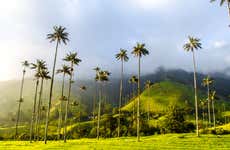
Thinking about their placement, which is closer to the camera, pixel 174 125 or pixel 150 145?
pixel 150 145

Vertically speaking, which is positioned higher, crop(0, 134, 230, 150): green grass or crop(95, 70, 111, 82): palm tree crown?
crop(95, 70, 111, 82): palm tree crown

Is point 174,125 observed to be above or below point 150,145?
above

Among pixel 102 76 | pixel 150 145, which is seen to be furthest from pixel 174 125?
pixel 150 145

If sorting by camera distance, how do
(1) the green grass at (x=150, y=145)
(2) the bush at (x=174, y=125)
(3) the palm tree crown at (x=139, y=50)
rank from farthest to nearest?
1. (2) the bush at (x=174, y=125)
2. (3) the palm tree crown at (x=139, y=50)
3. (1) the green grass at (x=150, y=145)

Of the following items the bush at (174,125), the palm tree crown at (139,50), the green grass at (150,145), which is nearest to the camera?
the green grass at (150,145)

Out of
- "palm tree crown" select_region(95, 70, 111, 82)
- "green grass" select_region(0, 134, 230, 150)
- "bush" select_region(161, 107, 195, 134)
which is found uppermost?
"palm tree crown" select_region(95, 70, 111, 82)

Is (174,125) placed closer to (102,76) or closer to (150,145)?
(102,76)

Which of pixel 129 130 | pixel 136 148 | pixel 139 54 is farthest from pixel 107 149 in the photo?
pixel 129 130

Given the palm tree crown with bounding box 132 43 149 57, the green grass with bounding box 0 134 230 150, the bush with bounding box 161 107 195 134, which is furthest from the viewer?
the bush with bounding box 161 107 195 134

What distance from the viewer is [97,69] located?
146 meters

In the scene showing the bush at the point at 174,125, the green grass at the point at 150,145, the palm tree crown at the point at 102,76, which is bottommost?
the green grass at the point at 150,145

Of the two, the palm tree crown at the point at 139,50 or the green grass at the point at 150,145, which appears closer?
the green grass at the point at 150,145

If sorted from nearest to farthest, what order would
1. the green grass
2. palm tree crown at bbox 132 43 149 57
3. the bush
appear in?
the green grass
palm tree crown at bbox 132 43 149 57
the bush

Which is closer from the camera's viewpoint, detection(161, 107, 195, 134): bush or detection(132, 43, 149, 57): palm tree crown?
detection(132, 43, 149, 57): palm tree crown
